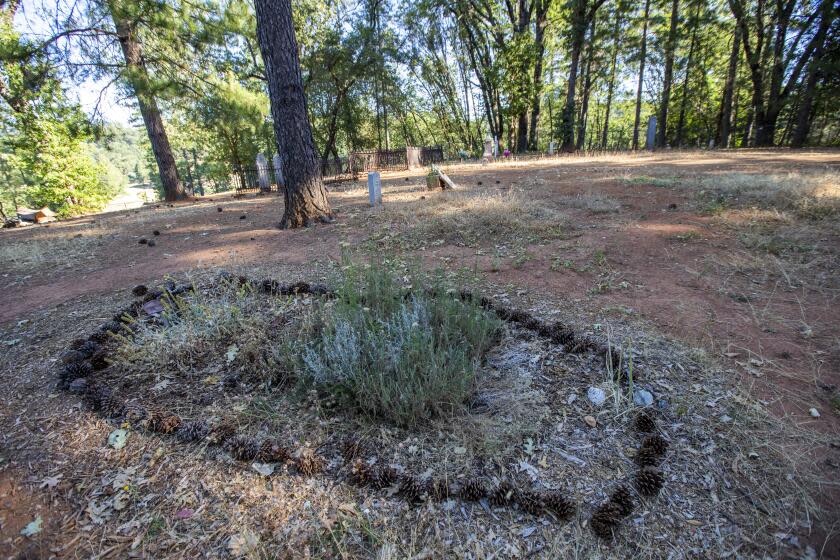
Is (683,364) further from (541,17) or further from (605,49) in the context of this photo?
(605,49)

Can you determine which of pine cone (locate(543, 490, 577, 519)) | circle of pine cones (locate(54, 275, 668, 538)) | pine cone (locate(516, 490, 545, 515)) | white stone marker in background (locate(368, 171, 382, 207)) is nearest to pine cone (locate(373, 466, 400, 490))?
circle of pine cones (locate(54, 275, 668, 538))

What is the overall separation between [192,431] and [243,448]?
0.35m

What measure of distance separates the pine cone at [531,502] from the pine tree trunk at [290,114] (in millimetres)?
5324

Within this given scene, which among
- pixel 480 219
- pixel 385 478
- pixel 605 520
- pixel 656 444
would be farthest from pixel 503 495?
pixel 480 219

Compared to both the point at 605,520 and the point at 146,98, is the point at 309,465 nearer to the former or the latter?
the point at 605,520

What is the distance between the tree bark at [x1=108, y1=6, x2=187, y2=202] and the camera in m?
8.07

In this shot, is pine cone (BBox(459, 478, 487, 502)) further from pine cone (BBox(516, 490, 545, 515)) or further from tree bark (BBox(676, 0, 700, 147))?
tree bark (BBox(676, 0, 700, 147))

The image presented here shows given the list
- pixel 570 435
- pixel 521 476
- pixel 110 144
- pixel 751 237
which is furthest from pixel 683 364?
pixel 110 144

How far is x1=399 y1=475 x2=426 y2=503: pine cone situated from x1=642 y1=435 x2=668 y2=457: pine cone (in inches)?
42.6

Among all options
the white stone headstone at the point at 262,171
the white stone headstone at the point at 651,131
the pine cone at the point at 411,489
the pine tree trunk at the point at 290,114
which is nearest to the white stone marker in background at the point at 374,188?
the pine tree trunk at the point at 290,114

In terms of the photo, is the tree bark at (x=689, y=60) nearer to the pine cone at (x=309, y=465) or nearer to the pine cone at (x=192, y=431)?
the pine cone at (x=309, y=465)

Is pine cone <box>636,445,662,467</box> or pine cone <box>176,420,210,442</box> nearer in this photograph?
pine cone <box>636,445,662,467</box>

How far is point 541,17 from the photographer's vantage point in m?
18.7

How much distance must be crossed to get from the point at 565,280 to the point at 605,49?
78.0ft
